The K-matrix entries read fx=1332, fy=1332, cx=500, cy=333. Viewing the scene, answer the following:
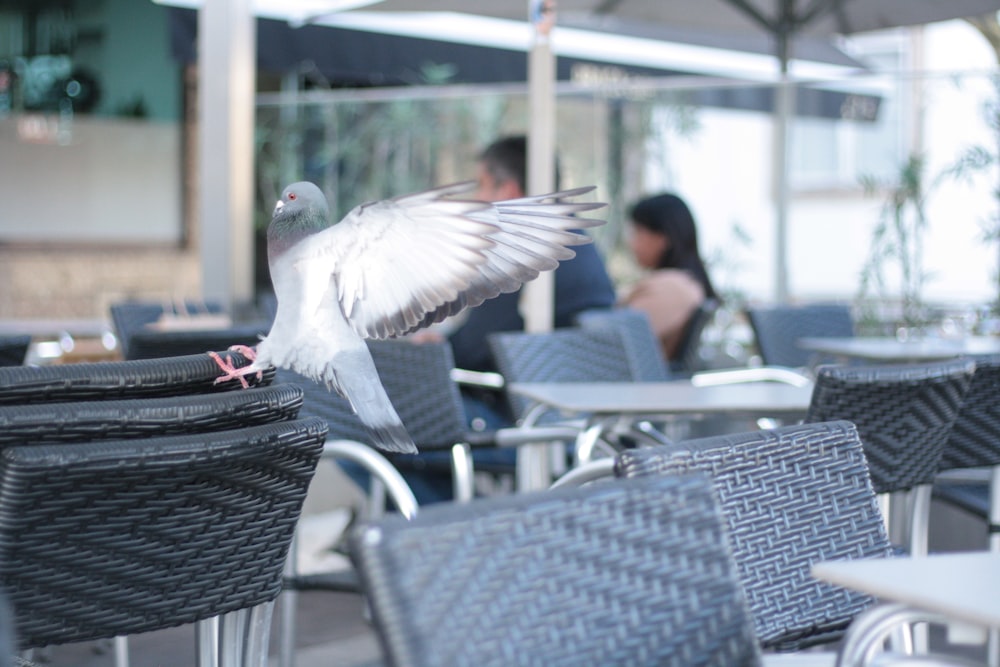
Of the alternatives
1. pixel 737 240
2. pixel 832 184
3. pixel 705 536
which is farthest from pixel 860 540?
pixel 737 240

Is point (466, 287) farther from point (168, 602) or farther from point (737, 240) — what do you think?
point (737, 240)

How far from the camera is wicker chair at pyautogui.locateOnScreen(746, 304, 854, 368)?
4840 millimetres

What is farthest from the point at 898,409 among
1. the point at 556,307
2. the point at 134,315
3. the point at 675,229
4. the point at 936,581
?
the point at 675,229

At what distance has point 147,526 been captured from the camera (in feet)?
4.44

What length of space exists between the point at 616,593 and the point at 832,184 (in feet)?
15.6

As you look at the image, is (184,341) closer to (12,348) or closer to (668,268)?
(12,348)

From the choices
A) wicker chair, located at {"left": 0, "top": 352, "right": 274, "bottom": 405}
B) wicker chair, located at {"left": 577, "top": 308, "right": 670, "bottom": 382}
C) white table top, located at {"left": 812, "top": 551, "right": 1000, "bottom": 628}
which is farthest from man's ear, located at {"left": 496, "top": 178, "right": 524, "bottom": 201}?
white table top, located at {"left": 812, "top": 551, "right": 1000, "bottom": 628}

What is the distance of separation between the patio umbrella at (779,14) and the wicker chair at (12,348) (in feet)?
11.7

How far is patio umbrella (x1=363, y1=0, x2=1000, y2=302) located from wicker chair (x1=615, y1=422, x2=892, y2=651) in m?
4.63

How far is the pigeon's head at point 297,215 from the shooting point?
1240 mm

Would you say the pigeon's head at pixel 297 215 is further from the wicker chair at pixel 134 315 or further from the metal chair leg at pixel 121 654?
the wicker chair at pixel 134 315

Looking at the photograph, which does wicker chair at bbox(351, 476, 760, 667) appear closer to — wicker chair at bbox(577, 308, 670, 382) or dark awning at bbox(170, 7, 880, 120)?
wicker chair at bbox(577, 308, 670, 382)

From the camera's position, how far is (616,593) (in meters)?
1.07

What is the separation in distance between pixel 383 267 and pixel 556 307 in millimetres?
3136
